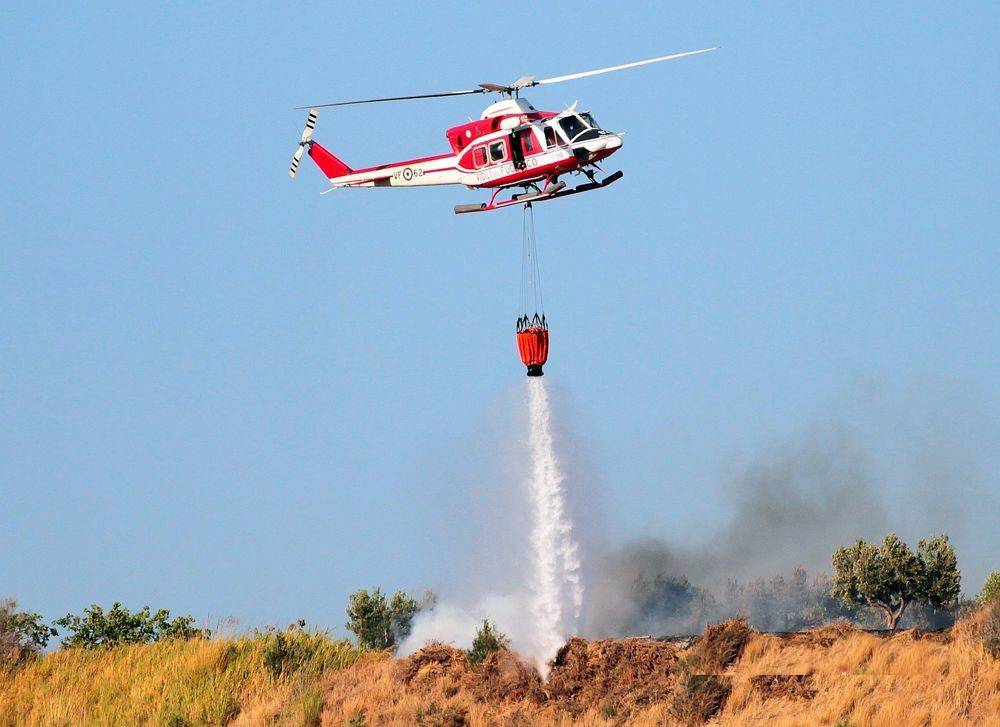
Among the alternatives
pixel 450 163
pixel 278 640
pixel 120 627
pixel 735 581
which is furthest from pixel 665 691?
pixel 735 581

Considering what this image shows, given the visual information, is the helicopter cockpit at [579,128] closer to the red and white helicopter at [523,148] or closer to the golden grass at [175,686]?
the red and white helicopter at [523,148]

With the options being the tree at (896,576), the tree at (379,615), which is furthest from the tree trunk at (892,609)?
the tree at (379,615)

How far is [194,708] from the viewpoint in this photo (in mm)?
33531

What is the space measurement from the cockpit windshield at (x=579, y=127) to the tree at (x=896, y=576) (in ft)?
97.4

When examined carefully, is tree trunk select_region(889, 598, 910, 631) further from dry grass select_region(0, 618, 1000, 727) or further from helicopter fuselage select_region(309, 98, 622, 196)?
dry grass select_region(0, 618, 1000, 727)

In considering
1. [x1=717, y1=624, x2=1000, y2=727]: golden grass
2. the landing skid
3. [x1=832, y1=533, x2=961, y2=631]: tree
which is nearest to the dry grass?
[x1=717, y1=624, x2=1000, y2=727]: golden grass

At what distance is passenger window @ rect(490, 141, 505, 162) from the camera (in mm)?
41062

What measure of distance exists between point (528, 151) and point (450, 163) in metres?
3.36

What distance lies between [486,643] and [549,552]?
4.24 m

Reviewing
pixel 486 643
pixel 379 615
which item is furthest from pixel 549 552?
pixel 379 615

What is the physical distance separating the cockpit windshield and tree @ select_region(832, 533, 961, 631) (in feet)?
97.4

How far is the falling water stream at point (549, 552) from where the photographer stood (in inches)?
1398

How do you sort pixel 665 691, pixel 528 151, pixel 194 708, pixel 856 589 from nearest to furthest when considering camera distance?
pixel 665 691, pixel 194 708, pixel 528 151, pixel 856 589

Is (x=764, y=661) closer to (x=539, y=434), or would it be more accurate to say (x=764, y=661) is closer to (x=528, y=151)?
(x=539, y=434)
